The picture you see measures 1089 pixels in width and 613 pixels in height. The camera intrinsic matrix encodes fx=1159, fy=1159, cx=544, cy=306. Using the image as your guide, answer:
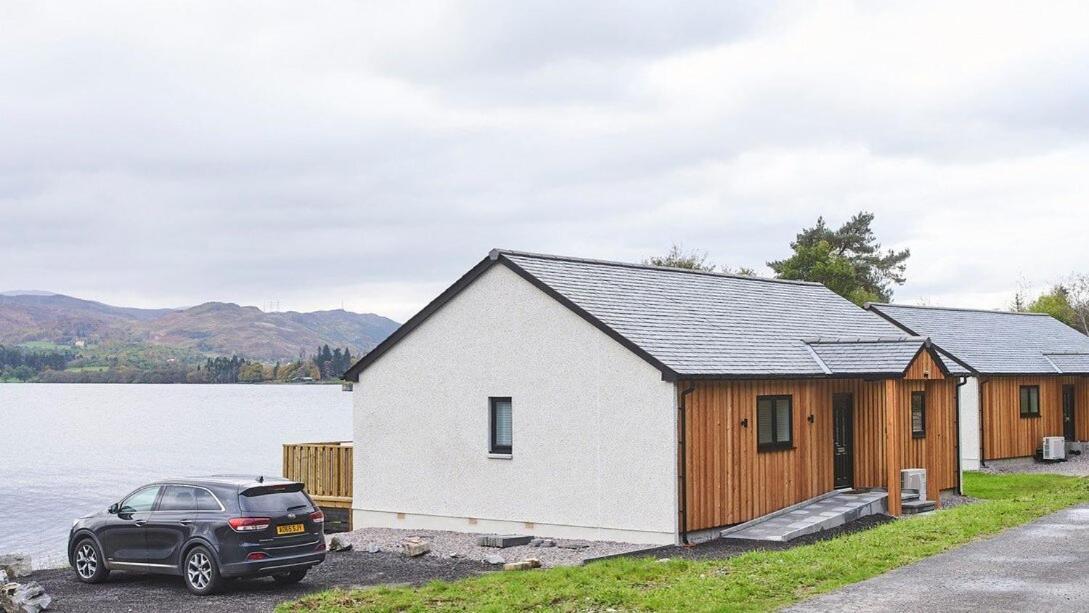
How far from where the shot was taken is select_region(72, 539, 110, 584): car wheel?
1830cm

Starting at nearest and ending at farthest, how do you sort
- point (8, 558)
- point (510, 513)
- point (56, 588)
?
point (56, 588) → point (8, 558) → point (510, 513)

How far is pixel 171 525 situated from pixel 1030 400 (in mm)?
31834

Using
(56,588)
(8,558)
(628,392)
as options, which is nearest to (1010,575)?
(628,392)

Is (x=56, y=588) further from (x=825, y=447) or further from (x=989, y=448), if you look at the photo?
(x=989, y=448)

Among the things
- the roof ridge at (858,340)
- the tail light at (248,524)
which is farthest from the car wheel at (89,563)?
the roof ridge at (858,340)

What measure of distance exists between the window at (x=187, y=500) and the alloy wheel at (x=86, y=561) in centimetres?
172

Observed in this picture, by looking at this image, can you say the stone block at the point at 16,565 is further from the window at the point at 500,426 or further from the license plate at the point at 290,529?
the window at the point at 500,426

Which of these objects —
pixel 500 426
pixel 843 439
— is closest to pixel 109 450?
pixel 500 426

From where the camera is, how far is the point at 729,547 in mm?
20531

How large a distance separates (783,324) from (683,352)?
569cm

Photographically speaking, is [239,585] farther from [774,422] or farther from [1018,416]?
[1018,416]

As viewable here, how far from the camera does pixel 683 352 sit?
22.3 m

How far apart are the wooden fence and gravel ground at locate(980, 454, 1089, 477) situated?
65.6 ft

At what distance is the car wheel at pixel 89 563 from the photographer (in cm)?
1830
